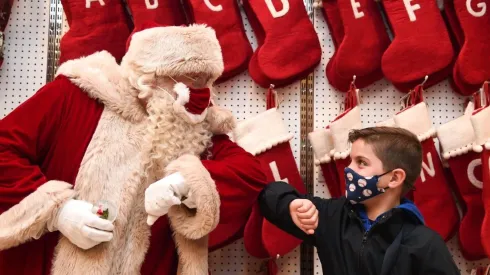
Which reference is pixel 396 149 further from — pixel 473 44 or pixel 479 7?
pixel 479 7

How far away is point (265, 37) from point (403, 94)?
56cm

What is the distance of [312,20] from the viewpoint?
200cm

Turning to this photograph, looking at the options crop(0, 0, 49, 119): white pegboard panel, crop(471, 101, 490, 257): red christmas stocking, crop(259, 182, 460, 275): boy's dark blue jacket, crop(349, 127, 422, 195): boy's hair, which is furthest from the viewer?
crop(0, 0, 49, 119): white pegboard panel

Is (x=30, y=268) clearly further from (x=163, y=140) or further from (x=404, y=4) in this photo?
(x=404, y=4)

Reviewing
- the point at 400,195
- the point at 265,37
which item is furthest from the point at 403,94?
the point at 400,195

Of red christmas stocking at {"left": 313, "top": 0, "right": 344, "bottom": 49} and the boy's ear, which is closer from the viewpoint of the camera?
the boy's ear

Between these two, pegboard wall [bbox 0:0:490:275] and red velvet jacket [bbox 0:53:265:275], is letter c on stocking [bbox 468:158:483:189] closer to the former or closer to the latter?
pegboard wall [bbox 0:0:490:275]

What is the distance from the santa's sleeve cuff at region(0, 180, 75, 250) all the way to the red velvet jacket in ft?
0.09

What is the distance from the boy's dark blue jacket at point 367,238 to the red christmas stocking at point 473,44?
0.74 metres

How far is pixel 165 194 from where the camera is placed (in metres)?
1.28

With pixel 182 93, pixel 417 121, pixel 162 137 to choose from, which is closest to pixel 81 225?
pixel 162 137

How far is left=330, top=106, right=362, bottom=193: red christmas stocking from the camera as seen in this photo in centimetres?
177

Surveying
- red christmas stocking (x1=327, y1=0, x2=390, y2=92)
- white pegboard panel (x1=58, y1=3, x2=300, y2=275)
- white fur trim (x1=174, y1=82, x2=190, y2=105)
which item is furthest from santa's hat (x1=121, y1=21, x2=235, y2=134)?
red christmas stocking (x1=327, y1=0, x2=390, y2=92)

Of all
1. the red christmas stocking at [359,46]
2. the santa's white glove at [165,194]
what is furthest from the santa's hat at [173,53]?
the red christmas stocking at [359,46]
